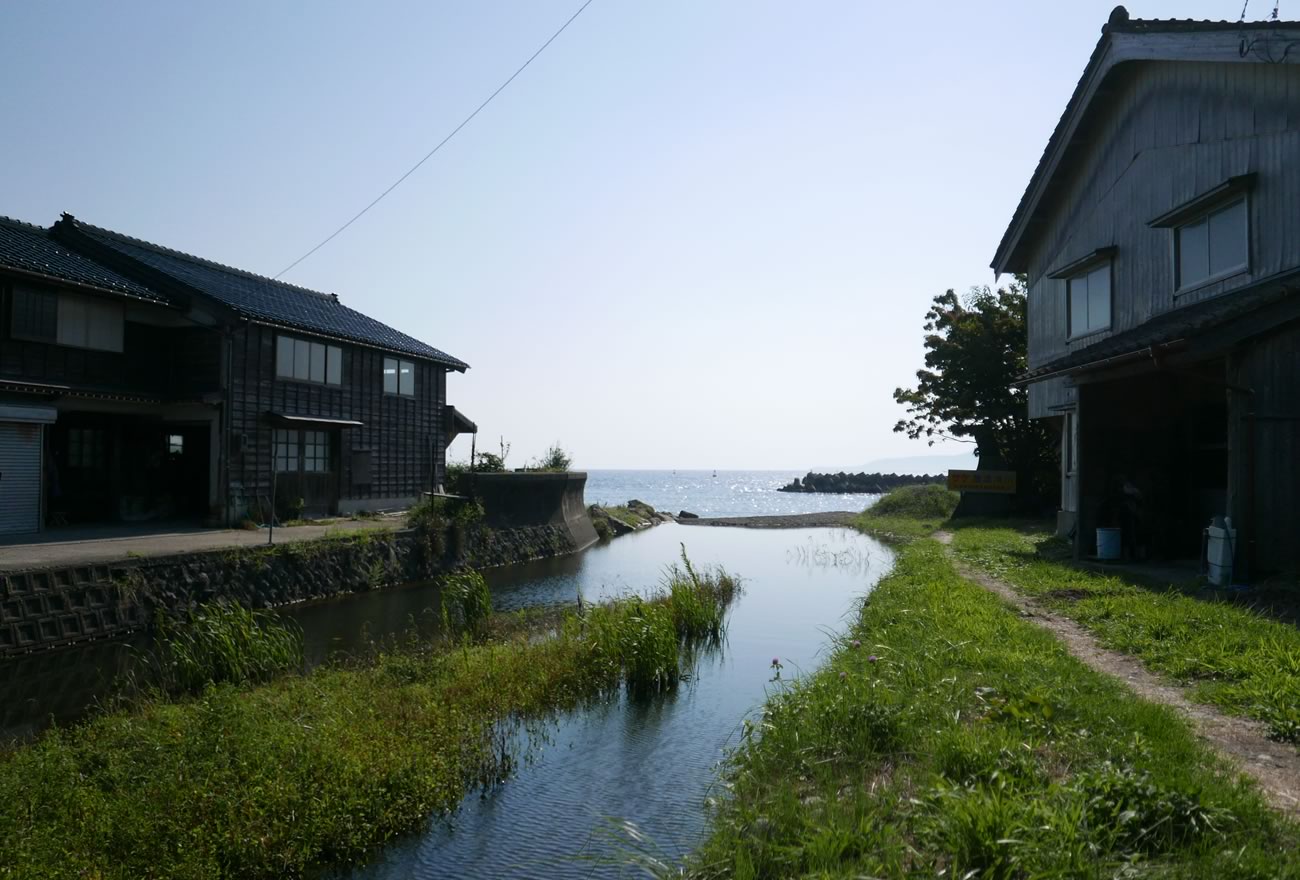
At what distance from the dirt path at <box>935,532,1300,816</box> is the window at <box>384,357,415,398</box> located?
858 inches

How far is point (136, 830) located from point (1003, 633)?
25.0ft

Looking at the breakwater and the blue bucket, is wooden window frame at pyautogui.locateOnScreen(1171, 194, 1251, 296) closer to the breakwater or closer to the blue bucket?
the blue bucket

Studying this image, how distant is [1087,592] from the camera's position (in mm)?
11758

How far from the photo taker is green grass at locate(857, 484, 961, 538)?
32.6m

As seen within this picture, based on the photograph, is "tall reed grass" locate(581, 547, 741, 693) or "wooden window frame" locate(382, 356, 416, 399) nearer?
"tall reed grass" locate(581, 547, 741, 693)

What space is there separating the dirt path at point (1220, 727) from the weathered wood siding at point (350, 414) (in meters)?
18.4

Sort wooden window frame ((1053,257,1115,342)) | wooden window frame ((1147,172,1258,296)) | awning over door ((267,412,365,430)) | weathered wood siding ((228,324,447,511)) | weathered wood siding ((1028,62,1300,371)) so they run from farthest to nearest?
awning over door ((267,412,365,430)) → weathered wood siding ((228,324,447,511)) → wooden window frame ((1053,257,1115,342)) → wooden window frame ((1147,172,1258,296)) → weathered wood siding ((1028,62,1300,371))

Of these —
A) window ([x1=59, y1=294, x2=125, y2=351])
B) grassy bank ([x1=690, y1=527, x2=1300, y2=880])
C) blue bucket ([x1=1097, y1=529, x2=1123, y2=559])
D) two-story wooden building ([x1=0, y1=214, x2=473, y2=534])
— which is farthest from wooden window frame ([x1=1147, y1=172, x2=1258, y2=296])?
window ([x1=59, y1=294, x2=125, y2=351])

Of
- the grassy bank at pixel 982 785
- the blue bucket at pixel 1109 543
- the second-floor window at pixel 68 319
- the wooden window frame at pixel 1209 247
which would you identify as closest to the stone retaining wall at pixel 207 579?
the second-floor window at pixel 68 319

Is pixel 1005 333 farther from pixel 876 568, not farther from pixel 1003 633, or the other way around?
pixel 1003 633

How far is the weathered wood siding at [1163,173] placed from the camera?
40.9ft

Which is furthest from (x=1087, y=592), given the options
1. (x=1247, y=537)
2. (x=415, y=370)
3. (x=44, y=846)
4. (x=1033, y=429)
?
(x=415, y=370)

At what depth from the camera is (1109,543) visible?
14492 mm

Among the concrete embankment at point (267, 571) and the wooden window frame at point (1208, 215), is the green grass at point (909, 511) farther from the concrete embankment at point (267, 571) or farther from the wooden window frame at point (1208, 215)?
the wooden window frame at point (1208, 215)
